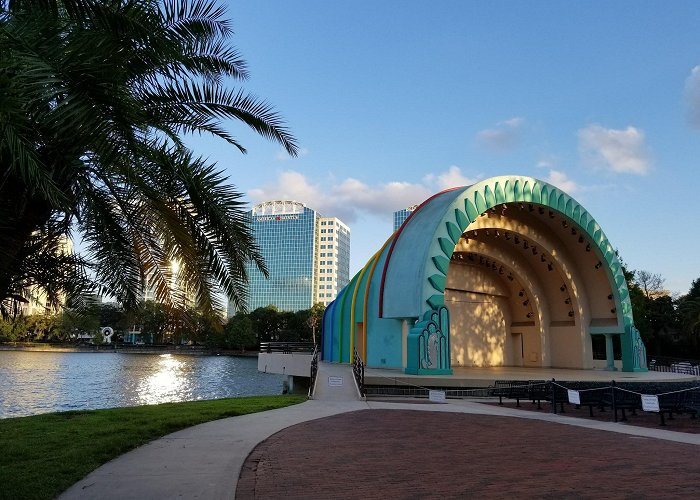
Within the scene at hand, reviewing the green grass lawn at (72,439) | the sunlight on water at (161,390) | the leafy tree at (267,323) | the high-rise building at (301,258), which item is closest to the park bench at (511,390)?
the green grass lawn at (72,439)

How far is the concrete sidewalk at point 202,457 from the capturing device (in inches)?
265

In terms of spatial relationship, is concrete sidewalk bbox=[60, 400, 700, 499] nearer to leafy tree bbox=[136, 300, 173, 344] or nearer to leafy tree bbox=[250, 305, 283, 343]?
leafy tree bbox=[136, 300, 173, 344]

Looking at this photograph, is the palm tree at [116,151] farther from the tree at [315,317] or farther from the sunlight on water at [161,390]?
the tree at [315,317]

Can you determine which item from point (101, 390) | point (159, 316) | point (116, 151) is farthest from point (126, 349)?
point (116, 151)

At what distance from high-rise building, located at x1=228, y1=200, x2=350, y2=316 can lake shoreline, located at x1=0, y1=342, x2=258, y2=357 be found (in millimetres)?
39791

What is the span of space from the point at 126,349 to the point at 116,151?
117 metres

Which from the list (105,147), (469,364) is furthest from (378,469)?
(469,364)

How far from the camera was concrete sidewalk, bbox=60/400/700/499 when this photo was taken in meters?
6.73

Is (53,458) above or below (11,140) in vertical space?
below

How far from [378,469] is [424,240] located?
1932 centimetres

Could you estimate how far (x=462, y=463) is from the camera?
28.5 ft

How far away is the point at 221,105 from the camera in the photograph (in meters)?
8.66

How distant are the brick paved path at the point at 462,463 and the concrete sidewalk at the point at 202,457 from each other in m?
0.33

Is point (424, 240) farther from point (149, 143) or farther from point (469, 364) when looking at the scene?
point (149, 143)
